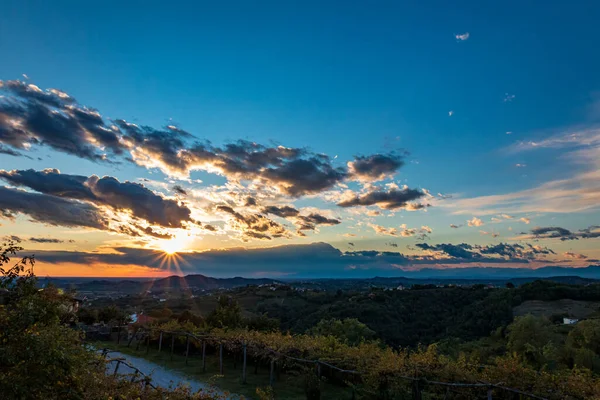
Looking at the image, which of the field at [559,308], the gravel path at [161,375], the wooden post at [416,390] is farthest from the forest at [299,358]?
the field at [559,308]

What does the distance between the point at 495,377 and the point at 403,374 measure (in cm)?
280


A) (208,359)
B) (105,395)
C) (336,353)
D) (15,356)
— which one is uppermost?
(15,356)

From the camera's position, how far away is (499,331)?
41156 mm

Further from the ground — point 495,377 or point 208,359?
point 495,377

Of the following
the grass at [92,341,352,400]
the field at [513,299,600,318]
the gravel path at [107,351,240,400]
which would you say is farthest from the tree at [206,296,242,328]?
the field at [513,299,600,318]

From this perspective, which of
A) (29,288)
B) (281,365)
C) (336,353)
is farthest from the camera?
(281,365)

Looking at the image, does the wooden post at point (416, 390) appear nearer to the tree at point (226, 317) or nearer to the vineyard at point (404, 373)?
the vineyard at point (404, 373)

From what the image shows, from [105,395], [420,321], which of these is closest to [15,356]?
[105,395]

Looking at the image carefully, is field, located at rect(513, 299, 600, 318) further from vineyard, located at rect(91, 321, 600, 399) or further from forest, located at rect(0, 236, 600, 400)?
vineyard, located at rect(91, 321, 600, 399)

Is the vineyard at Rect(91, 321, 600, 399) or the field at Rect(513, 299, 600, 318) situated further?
the field at Rect(513, 299, 600, 318)

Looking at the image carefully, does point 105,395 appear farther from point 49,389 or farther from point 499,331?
point 499,331

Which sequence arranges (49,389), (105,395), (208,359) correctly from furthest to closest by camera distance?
1. (208,359)
2. (105,395)
3. (49,389)

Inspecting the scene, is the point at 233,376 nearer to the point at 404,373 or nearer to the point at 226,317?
the point at 226,317

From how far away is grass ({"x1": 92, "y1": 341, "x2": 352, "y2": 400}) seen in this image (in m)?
16.0
